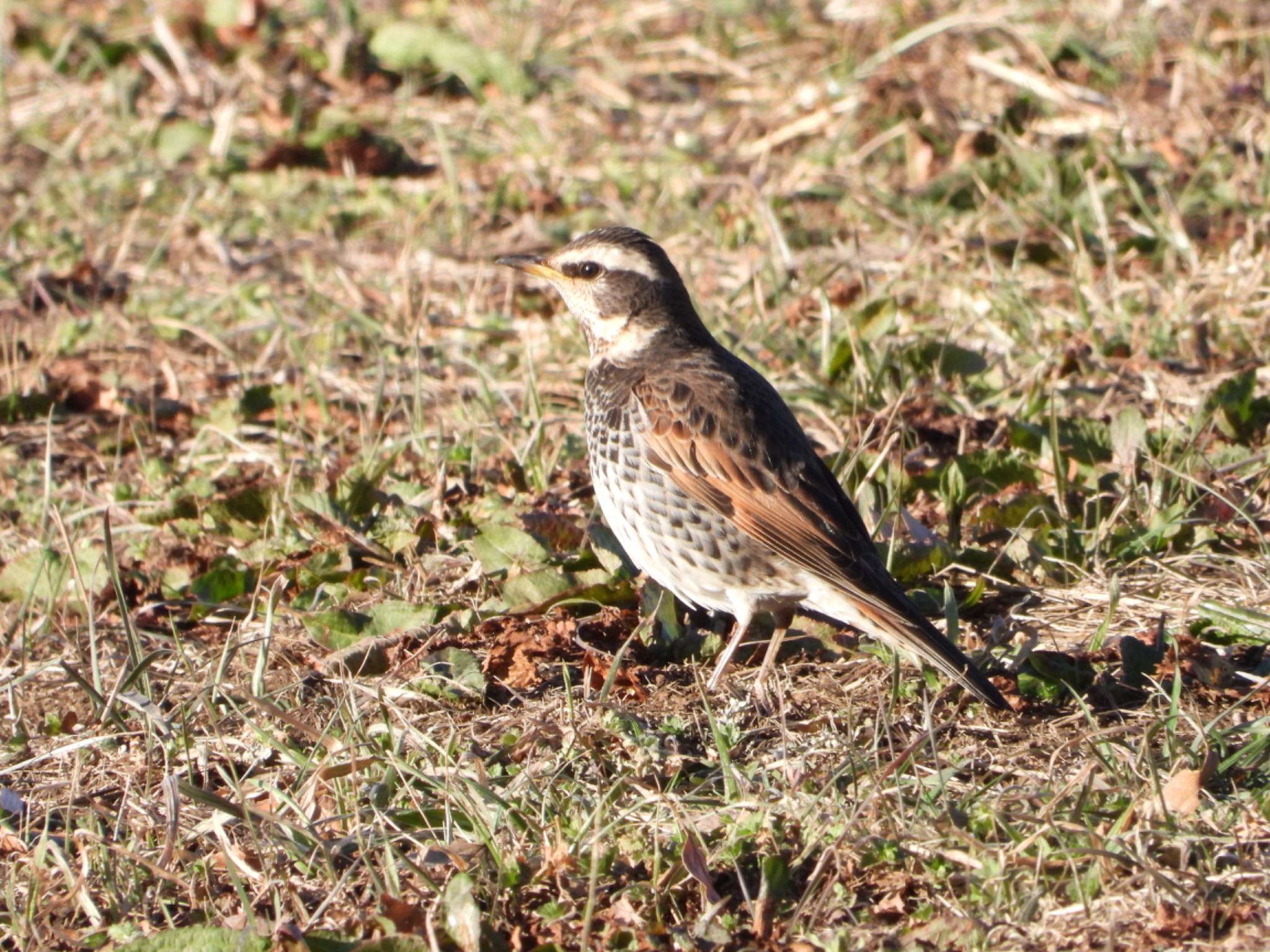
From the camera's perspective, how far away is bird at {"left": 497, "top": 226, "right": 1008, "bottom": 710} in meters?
5.28

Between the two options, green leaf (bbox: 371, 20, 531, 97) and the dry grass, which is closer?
the dry grass

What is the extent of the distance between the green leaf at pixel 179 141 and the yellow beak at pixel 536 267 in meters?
4.34

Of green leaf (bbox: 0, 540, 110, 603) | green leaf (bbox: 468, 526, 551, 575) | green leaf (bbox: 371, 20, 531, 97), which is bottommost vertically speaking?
green leaf (bbox: 0, 540, 110, 603)

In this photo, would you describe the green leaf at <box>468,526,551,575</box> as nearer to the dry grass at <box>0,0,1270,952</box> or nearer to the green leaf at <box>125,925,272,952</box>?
the dry grass at <box>0,0,1270,952</box>

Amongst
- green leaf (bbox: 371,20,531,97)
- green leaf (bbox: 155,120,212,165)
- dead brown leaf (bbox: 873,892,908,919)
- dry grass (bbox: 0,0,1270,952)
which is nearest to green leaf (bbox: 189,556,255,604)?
dry grass (bbox: 0,0,1270,952)

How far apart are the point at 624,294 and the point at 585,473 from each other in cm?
86

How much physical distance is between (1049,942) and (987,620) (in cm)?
192

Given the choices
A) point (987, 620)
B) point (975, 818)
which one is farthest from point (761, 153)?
point (975, 818)

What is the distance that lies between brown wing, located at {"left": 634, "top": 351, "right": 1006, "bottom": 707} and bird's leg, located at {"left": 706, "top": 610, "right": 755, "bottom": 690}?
0.26 metres

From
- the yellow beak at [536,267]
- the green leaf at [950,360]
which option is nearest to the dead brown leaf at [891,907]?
the yellow beak at [536,267]

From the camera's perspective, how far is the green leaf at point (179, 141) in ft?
33.1

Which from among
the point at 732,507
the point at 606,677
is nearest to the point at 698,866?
the point at 606,677

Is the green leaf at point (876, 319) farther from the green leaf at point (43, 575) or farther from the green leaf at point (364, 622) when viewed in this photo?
the green leaf at point (43, 575)

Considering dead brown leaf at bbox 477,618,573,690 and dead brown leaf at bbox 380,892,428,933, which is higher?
dead brown leaf at bbox 380,892,428,933
